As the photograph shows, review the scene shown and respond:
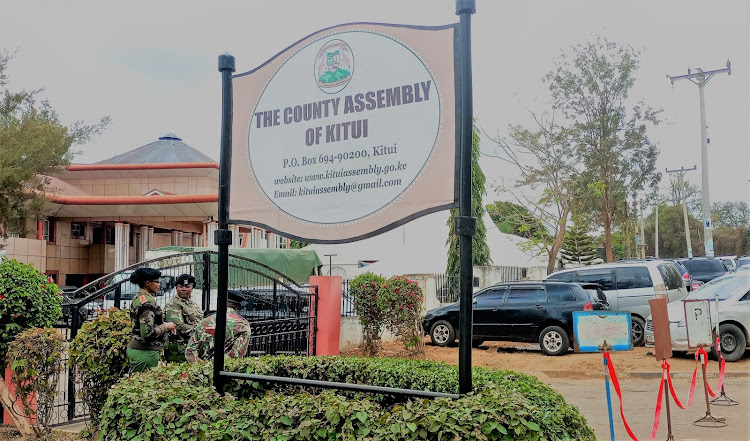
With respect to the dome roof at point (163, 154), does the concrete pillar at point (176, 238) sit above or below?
below

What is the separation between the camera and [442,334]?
16547 mm

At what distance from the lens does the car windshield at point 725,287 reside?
13836mm

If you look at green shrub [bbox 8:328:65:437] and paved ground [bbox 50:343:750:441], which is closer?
green shrub [bbox 8:328:65:437]

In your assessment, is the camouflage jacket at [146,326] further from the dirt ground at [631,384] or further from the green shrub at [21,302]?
the dirt ground at [631,384]

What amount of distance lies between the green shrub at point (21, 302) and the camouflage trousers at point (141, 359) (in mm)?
1715

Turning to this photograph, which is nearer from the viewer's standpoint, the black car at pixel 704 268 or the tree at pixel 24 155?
the tree at pixel 24 155

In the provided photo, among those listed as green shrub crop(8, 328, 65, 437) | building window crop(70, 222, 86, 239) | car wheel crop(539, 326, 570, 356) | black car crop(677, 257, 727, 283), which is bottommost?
car wheel crop(539, 326, 570, 356)

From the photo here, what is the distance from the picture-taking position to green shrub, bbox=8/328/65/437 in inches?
266

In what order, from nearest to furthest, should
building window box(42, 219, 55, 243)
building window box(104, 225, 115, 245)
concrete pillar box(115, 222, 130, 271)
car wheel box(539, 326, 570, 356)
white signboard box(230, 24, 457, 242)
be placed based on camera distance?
white signboard box(230, 24, 457, 242)
car wheel box(539, 326, 570, 356)
building window box(42, 219, 55, 243)
concrete pillar box(115, 222, 130, 271)
building window box(104, 225, 115, 245)

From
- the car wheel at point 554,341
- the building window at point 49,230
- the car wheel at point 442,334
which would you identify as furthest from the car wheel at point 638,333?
the building window at point 49,230

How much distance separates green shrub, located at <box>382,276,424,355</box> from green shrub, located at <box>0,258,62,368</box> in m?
7.83

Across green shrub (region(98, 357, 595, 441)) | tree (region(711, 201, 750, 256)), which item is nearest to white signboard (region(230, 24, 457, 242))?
green shrub (region(98, 357, 595, 441))

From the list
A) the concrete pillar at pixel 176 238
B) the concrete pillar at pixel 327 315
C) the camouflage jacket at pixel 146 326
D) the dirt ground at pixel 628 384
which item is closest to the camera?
the camouflage jacket at pixel 146 326

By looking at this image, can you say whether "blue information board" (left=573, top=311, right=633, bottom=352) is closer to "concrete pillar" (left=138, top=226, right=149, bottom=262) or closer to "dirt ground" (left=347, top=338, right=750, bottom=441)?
"dirt ground" (left=347, top=338, right=750, bottom=441)
